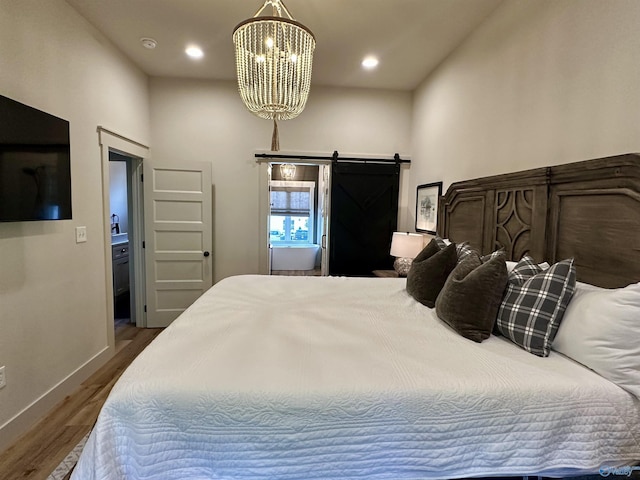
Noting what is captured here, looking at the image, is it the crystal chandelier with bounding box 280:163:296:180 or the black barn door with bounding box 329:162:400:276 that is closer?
the black barn door with bounding box 329:162:400:276

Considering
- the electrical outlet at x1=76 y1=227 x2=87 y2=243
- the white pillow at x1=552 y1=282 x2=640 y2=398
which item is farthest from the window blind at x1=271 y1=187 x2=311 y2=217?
the white pillow at x1=552 y1=282 x2=640 y2=398

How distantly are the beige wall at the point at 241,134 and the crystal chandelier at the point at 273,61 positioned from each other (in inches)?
80.2

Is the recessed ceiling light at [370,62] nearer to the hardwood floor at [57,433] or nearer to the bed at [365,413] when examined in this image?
the bed at [365,413]

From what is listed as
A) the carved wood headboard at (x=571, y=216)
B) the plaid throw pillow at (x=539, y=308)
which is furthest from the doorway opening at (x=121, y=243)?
the plaid throw pillow at (x=539, y=308)

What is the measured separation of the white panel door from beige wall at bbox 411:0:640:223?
2740mm

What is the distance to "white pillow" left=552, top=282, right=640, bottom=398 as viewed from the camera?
114 centimetres

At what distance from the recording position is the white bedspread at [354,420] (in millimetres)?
1047

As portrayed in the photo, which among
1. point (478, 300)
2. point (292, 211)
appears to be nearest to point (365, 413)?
point (478, 300)

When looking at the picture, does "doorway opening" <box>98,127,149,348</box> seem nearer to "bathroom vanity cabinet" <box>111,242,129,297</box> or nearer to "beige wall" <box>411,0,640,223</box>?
"bathroom vanity cabinet" <box>111,242,129,297</box>

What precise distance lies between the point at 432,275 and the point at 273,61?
1570mm

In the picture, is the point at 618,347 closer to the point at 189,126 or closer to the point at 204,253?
the point at 204,253

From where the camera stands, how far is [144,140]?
3.69 m

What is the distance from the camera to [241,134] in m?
3.93

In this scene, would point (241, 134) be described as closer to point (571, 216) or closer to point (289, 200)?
point (571, 216)
